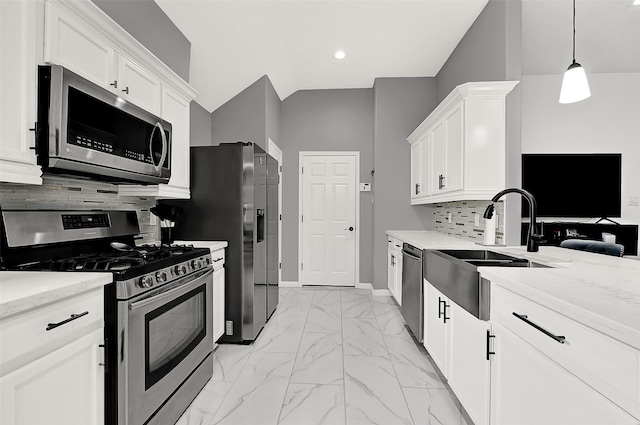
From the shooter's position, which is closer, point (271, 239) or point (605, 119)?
point (271, 239)

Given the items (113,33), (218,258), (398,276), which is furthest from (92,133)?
(398,276)

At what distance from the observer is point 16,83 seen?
3.90 ft

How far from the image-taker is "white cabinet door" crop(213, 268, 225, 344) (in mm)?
2461

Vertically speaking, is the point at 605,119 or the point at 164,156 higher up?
the point at 605,119

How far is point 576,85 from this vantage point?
2029 millimetres

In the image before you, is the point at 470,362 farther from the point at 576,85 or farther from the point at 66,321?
the point at 576,85

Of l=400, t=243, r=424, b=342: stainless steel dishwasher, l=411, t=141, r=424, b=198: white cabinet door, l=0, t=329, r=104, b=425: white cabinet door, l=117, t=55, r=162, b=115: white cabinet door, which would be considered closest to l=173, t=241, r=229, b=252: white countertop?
l=117, t=55, r=162, b=115: white cabinet door

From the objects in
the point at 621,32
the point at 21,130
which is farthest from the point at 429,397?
the point at 621,32

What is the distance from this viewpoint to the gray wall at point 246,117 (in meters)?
3.94

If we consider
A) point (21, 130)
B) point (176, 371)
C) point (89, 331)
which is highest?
point (21, 130)

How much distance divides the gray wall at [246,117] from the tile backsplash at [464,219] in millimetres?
2481

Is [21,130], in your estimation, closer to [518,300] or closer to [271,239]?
[518,300]

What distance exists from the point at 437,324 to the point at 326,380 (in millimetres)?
895

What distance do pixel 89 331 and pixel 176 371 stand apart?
25.9 inches
